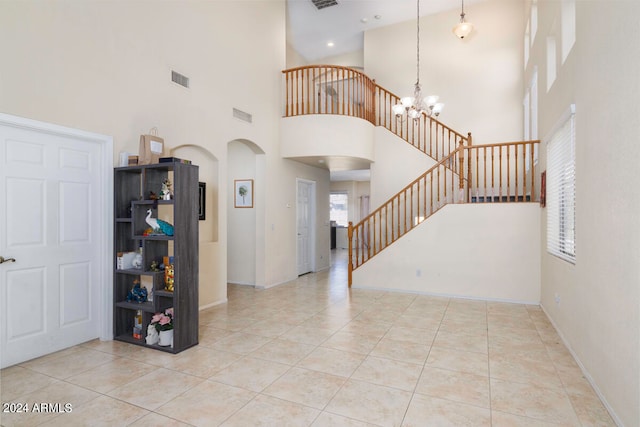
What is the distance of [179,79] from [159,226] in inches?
85.8

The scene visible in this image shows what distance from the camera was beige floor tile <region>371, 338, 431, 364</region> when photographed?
336 centimetres

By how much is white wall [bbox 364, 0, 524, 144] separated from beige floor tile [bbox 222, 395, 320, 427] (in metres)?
6.97

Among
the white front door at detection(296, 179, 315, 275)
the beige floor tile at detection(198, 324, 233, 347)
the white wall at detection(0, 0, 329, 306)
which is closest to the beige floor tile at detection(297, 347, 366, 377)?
the beige floor tile at detection(198, 324, 233, 347)

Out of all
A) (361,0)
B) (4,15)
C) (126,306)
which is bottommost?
(126,306)

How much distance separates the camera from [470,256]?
19.0 feet

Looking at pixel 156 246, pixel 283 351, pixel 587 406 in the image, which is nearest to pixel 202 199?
pixel 156 246

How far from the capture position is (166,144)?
14.3 ft

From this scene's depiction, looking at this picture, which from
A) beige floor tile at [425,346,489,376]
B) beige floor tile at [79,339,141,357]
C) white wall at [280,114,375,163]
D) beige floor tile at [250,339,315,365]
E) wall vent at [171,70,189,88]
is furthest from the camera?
white wall at [280,114,375,163]

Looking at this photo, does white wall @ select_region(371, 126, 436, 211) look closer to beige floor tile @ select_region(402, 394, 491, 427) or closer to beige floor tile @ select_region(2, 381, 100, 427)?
beige floor tile @ select_region(402, 394, 491, 427)

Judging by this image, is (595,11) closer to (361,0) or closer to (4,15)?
(4,15)

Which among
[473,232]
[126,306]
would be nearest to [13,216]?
[126,306]

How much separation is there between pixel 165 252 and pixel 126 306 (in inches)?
27.3

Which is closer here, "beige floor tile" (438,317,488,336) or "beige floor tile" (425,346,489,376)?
"beige floor tile" (425,346,489,376)

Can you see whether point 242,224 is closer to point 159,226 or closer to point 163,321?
point 159,226
